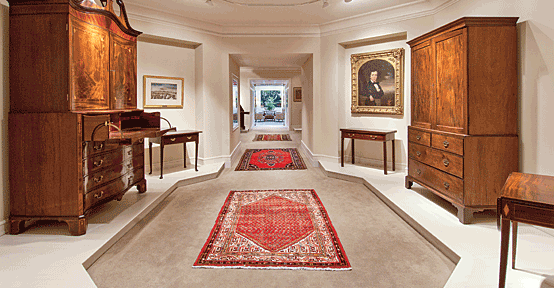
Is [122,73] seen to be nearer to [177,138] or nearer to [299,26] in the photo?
[177,138]

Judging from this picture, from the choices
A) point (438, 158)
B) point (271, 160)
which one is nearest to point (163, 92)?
point (271, 160)

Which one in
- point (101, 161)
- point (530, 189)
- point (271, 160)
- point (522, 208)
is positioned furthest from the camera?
point (271, 160)

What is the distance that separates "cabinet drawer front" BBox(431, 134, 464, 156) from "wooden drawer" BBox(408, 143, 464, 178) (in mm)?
58

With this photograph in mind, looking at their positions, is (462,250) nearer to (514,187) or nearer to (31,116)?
(514,187)

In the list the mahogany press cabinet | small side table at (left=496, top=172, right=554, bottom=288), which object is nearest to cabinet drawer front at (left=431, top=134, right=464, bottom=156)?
small side table at (left=496, top=172, right=554, bottom=288)

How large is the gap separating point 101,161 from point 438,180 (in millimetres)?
4006

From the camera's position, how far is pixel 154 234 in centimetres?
361

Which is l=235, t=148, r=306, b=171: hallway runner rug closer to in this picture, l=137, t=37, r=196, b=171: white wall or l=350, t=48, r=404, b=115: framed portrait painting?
l=137, t=37, r=196, b=171: white wall

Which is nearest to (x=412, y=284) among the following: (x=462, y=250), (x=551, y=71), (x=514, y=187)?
(x=462, y=250)

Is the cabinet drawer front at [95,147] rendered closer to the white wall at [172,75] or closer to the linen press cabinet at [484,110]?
the white wall at [172,75]

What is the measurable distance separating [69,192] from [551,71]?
485 cm

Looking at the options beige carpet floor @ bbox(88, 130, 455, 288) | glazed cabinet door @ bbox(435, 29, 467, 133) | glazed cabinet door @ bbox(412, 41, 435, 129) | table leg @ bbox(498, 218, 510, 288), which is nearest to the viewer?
table leg @ bbox(498, 218, 510, 288)

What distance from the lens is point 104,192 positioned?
12.0ft

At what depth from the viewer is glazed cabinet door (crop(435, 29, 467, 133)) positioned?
11.8ft
